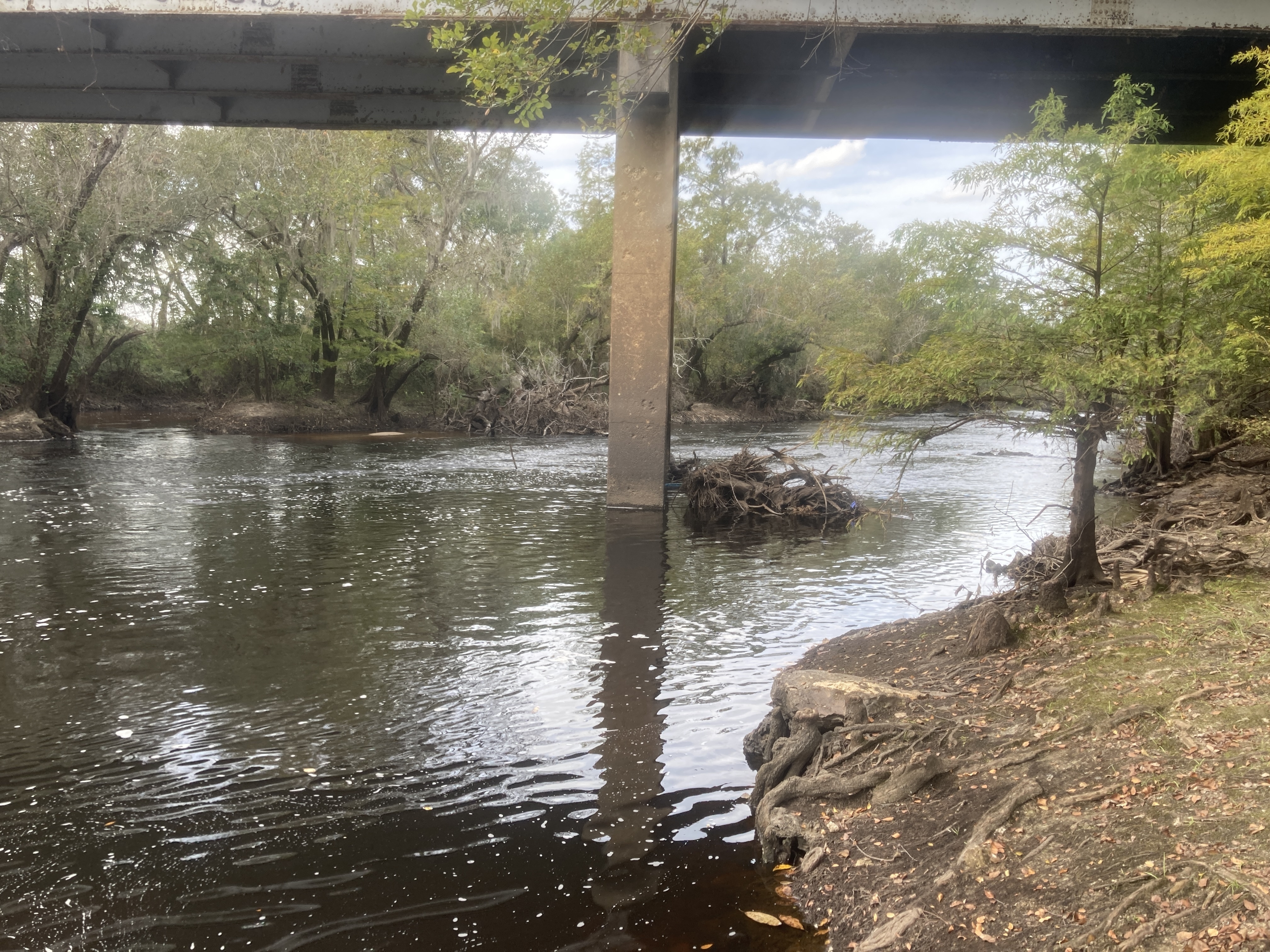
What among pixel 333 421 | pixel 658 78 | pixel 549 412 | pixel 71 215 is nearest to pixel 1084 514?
pixel 658 78

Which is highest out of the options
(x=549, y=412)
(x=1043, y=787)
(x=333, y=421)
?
(x=549, y=412)

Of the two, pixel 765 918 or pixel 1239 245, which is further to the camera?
pixel 1239 245

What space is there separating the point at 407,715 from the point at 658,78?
9867 millimetres

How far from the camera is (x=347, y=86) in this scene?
1636cm

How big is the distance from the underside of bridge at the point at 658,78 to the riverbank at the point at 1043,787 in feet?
27.3

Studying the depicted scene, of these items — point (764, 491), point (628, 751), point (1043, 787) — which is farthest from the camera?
point (764, 491)

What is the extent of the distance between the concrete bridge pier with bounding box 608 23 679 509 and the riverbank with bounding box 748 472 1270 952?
8665 millimetres

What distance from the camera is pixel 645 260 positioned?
48.0 ft

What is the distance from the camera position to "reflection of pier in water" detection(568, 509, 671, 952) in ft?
13.9

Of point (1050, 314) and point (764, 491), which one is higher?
point (1050, 314)

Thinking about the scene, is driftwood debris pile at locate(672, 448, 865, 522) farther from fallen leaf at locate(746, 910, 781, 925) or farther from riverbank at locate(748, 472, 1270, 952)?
fallen leaf at locate(746, 910, 781, 925)

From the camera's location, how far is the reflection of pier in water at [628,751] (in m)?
4.25

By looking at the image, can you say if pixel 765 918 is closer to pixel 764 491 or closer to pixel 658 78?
pixel 658 78

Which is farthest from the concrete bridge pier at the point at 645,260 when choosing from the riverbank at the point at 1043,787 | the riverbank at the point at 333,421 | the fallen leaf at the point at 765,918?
the riverbank at the point at 333,421
